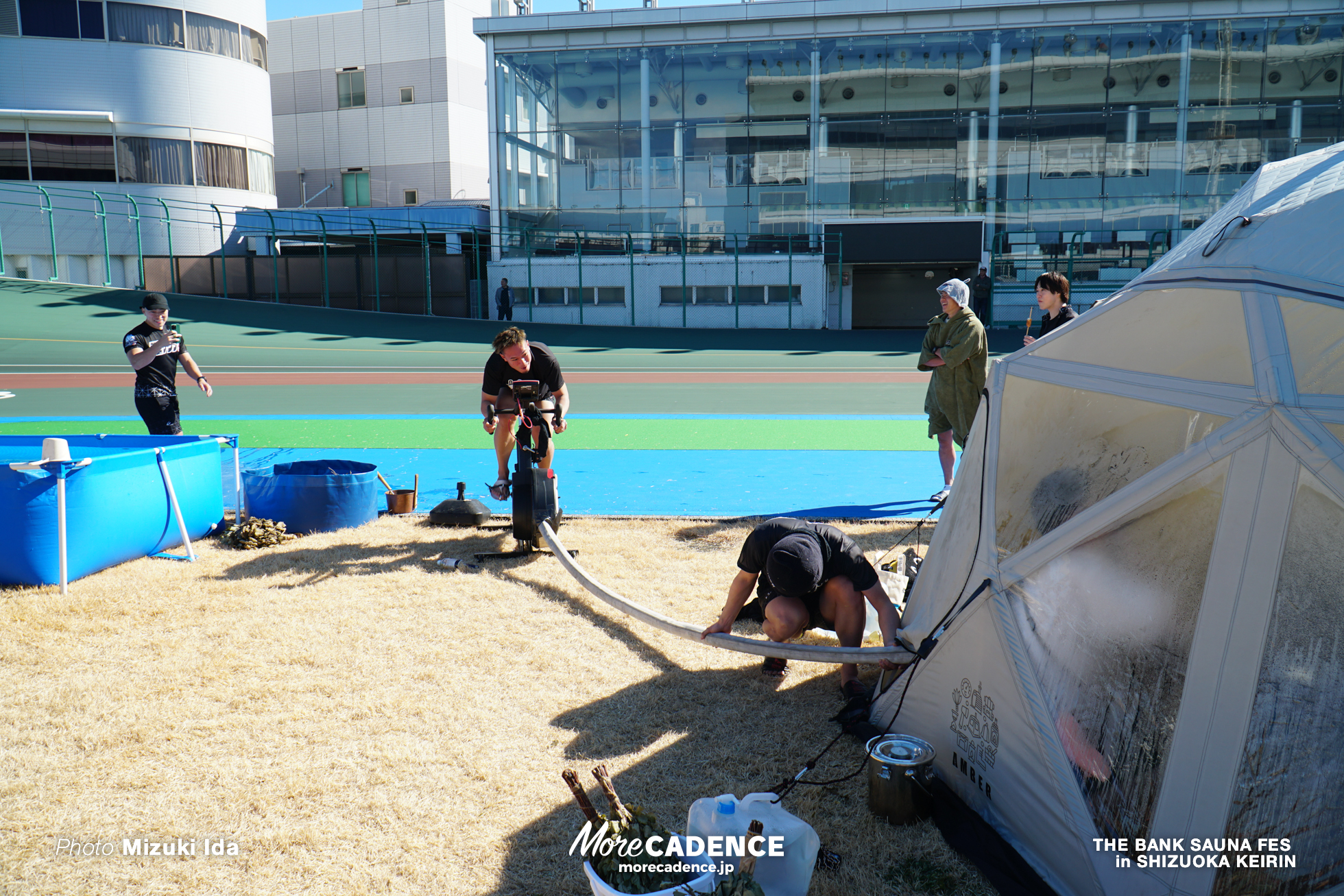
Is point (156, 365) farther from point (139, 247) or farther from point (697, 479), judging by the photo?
point (139, 247)

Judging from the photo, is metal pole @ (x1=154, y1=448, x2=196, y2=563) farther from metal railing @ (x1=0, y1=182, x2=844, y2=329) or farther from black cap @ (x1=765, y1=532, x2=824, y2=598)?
metal railing @ (x1=0, y1=182, x2=844, y2=329)

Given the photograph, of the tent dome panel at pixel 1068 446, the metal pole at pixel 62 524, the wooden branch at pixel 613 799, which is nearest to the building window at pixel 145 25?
the metal pole at pixel 62 524

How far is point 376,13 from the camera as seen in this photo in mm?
40188

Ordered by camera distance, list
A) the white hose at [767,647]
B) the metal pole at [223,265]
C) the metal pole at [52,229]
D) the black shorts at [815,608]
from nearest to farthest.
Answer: the white hose at [767,647] → the black shorts at [815,608] → the metal pole at [52,229] → the metal pole at [223,265]

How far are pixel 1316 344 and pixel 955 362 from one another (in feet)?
15.3

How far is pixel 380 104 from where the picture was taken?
39.9m

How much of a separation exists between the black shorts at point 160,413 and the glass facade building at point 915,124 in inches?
928

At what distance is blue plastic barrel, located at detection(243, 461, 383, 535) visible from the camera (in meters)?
7.25

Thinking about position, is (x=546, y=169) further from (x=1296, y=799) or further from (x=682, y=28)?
(x=1296, y=799)

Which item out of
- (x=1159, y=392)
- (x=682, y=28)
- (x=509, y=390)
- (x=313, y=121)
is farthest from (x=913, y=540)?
(x=313, y=121)

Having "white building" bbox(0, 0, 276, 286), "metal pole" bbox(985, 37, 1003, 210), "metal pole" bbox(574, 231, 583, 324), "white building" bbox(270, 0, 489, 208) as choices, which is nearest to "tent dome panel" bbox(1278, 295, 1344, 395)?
"metal pole" bbox(574, 231, 583, 324)

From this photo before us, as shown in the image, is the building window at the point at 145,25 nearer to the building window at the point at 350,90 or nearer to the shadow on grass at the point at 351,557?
the building window at the point at 350,90

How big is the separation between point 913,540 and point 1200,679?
441 centimetres

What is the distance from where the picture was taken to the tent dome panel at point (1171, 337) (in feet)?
9.29
